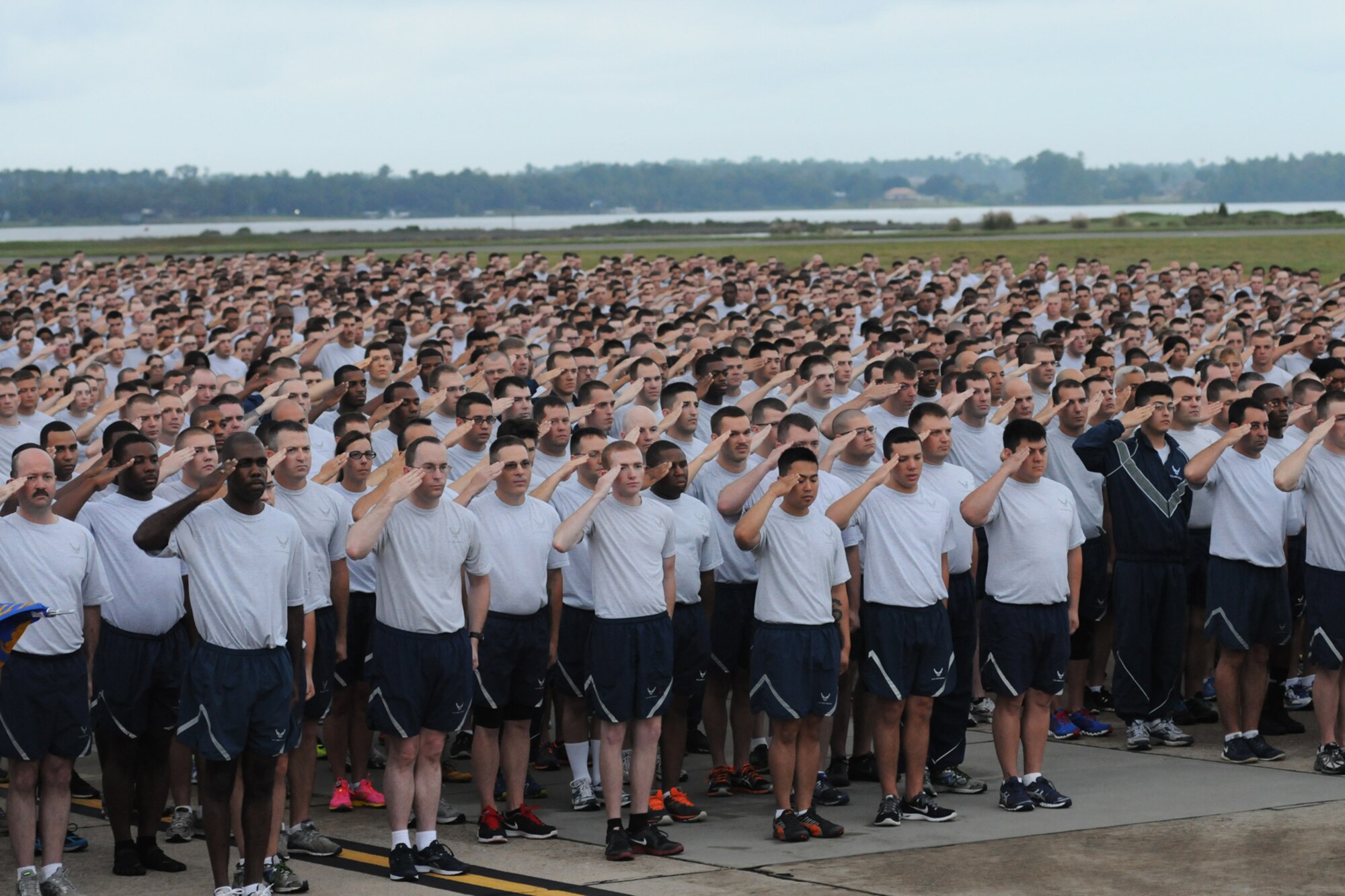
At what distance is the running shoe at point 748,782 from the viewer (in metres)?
10.5

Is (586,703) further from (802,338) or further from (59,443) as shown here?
(802,338)

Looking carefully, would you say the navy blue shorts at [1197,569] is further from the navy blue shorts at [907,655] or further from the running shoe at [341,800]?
the running shoe at [341,800]

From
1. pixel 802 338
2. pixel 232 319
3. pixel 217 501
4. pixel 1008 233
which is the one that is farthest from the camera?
pixel 1008 233

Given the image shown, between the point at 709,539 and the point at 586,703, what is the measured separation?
1.25 m

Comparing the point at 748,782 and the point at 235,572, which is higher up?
the point at 235,572

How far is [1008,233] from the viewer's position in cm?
7388

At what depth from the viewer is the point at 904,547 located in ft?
32.3

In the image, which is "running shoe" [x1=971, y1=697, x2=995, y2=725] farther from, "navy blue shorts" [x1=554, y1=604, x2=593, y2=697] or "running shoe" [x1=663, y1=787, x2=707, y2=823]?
"navy blue shorts" [x1=554, y1=604, x2=593, y2=697]

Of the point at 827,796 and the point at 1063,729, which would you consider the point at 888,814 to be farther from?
the point at 1063,729

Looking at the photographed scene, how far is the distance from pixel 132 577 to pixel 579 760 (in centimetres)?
287

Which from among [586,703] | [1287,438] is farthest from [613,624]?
[1287,438]

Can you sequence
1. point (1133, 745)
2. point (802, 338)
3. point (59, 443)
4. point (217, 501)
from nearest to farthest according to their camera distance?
point (217, 501) → point (59, 443) → point (1133, 745) → point (802, 338)

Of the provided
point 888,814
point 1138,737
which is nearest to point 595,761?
point 888,814

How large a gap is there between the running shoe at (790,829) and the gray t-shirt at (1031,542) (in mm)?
1936
